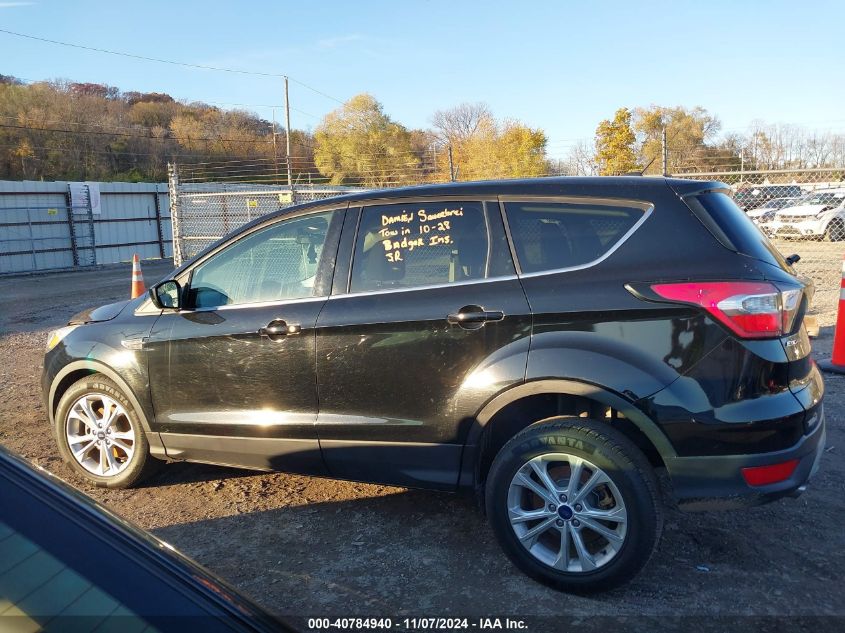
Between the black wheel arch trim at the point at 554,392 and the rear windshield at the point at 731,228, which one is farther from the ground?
the rear windshield at the point at 731,228

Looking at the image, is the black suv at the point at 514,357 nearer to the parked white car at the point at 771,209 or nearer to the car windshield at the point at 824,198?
the parked white car at the point at 771,209

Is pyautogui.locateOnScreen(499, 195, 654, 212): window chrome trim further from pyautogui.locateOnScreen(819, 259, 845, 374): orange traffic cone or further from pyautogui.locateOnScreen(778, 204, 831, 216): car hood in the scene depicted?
pyautogui.locateOnScreen(778, 204, 831, 216): car hood

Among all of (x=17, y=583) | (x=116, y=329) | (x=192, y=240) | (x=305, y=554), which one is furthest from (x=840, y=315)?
(x=192, y=240)

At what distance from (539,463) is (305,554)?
131cm

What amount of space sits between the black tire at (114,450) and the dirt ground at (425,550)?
102 millimetres

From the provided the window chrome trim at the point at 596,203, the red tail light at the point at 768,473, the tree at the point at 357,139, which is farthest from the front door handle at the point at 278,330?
the tree at the point at 357,139

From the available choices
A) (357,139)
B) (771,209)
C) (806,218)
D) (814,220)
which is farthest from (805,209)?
(357,139)

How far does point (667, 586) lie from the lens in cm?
308

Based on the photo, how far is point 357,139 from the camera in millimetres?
39469

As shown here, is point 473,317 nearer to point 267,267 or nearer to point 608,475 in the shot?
point 608,475

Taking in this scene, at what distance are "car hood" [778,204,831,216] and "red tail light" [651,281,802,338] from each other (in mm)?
17792

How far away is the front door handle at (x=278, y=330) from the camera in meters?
3.58

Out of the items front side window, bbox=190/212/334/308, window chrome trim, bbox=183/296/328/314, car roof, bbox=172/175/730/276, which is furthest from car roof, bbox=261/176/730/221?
window chrome trim, bbox=183/296/328/314

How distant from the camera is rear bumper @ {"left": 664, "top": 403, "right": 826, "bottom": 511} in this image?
2844 mm
